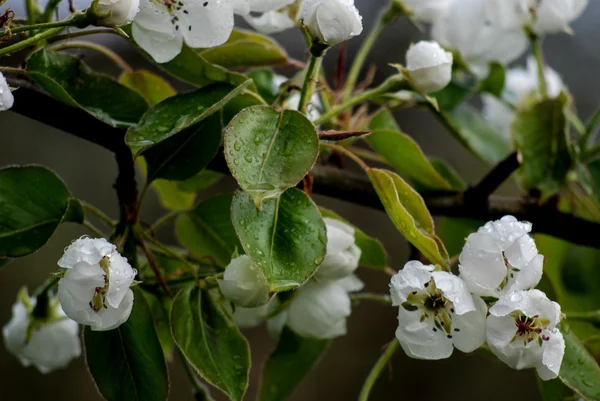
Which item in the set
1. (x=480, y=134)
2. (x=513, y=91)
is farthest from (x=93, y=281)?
(x=513, y=91)

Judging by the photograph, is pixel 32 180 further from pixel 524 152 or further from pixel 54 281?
pixel 524 152

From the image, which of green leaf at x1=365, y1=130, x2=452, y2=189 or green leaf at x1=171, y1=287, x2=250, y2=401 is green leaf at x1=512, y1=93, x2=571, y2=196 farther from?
green leaf at x1=171, y1=287, x2=250, y2=401

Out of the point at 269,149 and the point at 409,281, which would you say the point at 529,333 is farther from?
the point at 269,149

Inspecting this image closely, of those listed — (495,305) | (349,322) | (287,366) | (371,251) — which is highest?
(495,305)

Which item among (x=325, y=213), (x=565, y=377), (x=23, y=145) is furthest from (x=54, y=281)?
(x=23, y=145)

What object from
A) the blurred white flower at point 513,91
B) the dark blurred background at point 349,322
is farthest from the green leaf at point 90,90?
the dark blurred background at point 349,322

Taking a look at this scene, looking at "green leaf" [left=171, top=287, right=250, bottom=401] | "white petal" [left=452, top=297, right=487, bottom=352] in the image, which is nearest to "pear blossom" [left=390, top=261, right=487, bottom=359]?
"white petal" [left=452, top=297, right=487, bottom=352]
